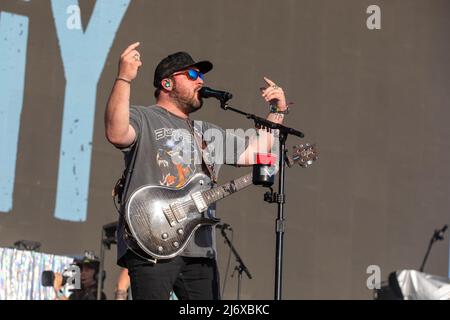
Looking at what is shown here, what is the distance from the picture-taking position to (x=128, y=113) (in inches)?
165

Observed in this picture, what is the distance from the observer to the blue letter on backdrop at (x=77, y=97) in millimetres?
8672

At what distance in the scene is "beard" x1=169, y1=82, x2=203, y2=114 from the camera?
15.3 ft

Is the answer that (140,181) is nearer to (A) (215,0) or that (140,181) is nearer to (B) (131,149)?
(B) (131,149)

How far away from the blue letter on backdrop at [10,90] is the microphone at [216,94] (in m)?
4.21

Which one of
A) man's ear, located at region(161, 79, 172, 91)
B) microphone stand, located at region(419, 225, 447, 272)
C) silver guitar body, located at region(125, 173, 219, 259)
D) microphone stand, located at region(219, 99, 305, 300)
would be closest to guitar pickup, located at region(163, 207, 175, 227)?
silver guitar body, located at region(125, 173, 219, 259)

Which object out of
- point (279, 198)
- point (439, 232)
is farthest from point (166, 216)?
point (439, 232)

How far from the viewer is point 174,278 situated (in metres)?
4.25

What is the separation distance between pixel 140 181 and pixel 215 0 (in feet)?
19.0

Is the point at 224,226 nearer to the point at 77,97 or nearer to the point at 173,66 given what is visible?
the point at 77,97

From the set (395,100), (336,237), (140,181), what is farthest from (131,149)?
(395,100)

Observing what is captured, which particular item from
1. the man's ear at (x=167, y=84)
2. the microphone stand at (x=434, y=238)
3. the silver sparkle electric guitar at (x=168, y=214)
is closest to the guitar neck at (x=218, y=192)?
the silver sparkle electric guitar at (x=168, y=214)

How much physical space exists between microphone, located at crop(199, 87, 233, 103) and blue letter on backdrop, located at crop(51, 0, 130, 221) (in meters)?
4.29

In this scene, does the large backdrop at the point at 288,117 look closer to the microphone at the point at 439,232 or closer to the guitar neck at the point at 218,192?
the microphone at the point at 439,232

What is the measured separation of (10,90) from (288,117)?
3.29 meters
